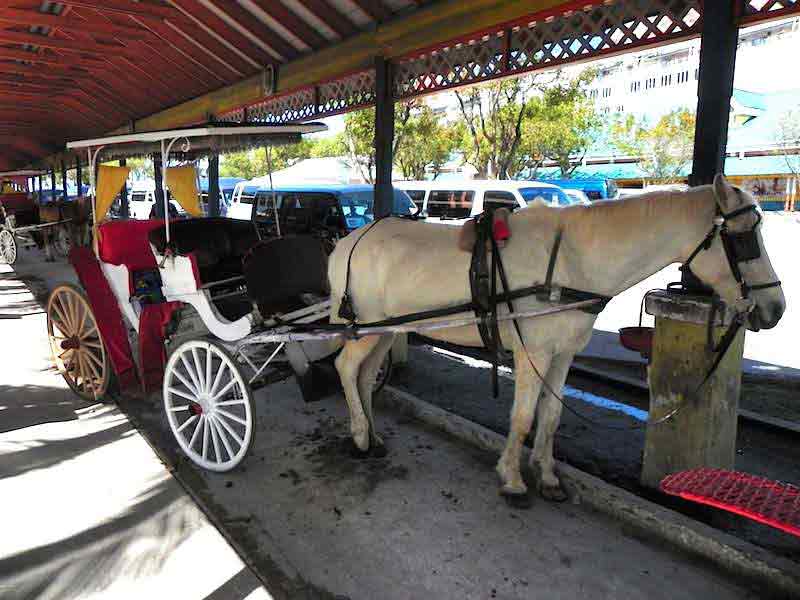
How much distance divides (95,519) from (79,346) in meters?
2.29

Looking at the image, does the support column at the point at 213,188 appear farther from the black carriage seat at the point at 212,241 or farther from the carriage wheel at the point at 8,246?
the carriage wheel at the point at 8,246

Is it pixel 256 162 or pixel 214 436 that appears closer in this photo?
pixel 214 436

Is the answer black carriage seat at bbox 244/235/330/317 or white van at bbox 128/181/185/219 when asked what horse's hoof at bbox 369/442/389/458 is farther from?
white van at bbox 128/181/185/219

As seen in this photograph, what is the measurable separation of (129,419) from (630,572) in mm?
3967

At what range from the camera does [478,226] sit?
10.9 ft

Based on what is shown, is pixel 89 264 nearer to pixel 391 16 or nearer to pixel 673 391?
pixel 391 16

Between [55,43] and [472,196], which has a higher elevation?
[55,43]

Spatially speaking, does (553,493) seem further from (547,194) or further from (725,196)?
(547,194)

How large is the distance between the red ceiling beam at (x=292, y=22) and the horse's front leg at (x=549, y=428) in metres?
5.12

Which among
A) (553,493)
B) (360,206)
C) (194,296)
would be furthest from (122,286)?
(360,206)

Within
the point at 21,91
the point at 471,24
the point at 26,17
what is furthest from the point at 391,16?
the point at 21,91

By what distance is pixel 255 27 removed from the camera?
7.11 meters

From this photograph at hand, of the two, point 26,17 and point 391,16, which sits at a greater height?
point 26,17

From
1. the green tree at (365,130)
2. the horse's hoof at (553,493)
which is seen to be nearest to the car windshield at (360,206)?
the horse's hoof at (553,493)
